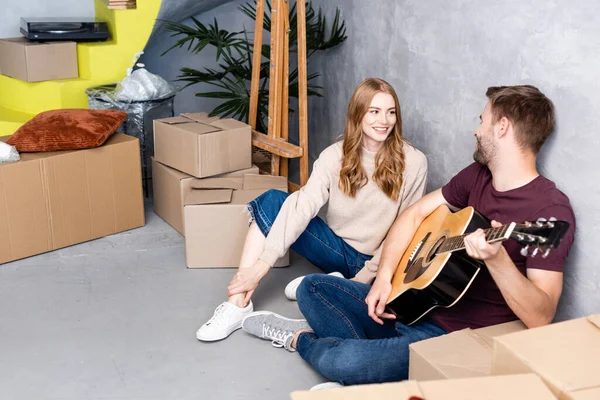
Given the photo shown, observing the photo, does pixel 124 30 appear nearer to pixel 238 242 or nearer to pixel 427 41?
pixel 238 242

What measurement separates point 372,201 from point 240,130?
960mm

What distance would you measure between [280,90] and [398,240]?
4.45ft

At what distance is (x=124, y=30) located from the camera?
3812 mm

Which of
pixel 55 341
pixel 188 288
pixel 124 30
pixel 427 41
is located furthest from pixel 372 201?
pixel 124 30

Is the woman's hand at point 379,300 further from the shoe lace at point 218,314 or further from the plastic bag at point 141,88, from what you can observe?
the plastic bag at point 141,88

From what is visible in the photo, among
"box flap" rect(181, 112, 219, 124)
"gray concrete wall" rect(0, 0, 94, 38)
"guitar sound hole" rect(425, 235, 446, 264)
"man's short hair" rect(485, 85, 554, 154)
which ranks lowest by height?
"guitar sound hole" rect(425, 235, 446, 264)

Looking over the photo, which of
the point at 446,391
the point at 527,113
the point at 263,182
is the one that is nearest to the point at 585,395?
the point at 446,391

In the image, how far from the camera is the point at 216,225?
2.90 meters

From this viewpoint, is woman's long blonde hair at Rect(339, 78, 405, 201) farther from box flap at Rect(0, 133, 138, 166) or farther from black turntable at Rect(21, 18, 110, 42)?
black turntable at Rect(21, 18, 110, 42)

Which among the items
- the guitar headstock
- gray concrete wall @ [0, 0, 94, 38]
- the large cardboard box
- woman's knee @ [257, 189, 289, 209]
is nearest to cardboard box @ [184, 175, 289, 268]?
the large cardboard box

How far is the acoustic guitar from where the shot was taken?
1.79 metres

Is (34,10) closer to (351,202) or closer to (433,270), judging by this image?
(351,202)

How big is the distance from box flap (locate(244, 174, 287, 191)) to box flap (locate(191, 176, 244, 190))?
0.03 m

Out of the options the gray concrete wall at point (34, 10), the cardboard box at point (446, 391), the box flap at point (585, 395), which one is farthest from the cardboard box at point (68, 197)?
the box flap at point (585, 395)
